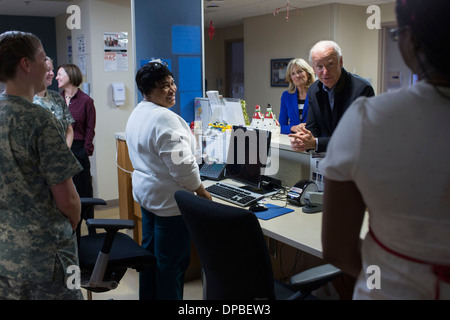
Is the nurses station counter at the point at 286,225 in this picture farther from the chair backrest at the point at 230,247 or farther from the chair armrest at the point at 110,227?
the chair armrest at the point at 110,227

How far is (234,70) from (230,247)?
8713 mm

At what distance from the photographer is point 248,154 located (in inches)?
111

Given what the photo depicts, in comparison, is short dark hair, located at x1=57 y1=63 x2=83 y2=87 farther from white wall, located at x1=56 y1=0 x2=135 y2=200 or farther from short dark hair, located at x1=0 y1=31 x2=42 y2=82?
short dark hair, located at x1=0 y1=31 x2=42 y2=82

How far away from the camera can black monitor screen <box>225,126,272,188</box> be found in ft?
8.94

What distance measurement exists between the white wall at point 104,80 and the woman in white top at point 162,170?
105 inches

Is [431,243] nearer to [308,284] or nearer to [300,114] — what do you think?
[308,284]

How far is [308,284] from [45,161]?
3.20 ft

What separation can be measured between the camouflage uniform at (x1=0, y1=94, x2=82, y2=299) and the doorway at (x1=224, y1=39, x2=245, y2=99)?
27.3ft

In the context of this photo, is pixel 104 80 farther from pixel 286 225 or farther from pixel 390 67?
pixel 390 67

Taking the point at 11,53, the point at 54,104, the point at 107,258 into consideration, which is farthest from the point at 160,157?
the point at 54,104

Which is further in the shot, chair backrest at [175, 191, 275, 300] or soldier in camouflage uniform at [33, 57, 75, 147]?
soldier in camouflage uniform at [33, 57, 75, 147]

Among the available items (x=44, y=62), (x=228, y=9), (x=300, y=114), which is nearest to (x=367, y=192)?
(x=44, y=62)

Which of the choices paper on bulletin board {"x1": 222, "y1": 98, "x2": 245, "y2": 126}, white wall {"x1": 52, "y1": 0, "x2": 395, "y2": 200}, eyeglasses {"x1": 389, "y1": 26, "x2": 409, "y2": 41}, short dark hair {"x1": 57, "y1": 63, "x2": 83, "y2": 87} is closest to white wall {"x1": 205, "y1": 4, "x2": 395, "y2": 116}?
white wall {"x1": 52, "y1": 0, "x2": 395, "y2": 200}

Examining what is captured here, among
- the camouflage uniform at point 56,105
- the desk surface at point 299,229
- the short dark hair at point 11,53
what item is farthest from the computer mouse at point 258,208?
the camouflage uniform at point 56,105
